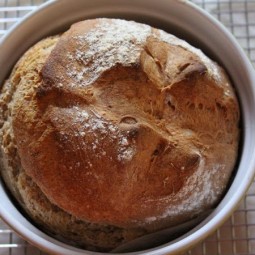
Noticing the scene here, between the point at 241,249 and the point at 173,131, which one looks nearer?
the point at 173,131

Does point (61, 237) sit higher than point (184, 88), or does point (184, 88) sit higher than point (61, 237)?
point (184, 88)

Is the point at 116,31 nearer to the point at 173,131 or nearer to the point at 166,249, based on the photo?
the point at 173,131

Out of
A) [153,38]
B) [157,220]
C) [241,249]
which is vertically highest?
[153,38]

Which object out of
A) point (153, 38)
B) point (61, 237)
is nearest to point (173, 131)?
point (153, 38)

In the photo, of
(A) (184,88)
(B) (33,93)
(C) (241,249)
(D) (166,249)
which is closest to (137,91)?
(A) (184,88)
